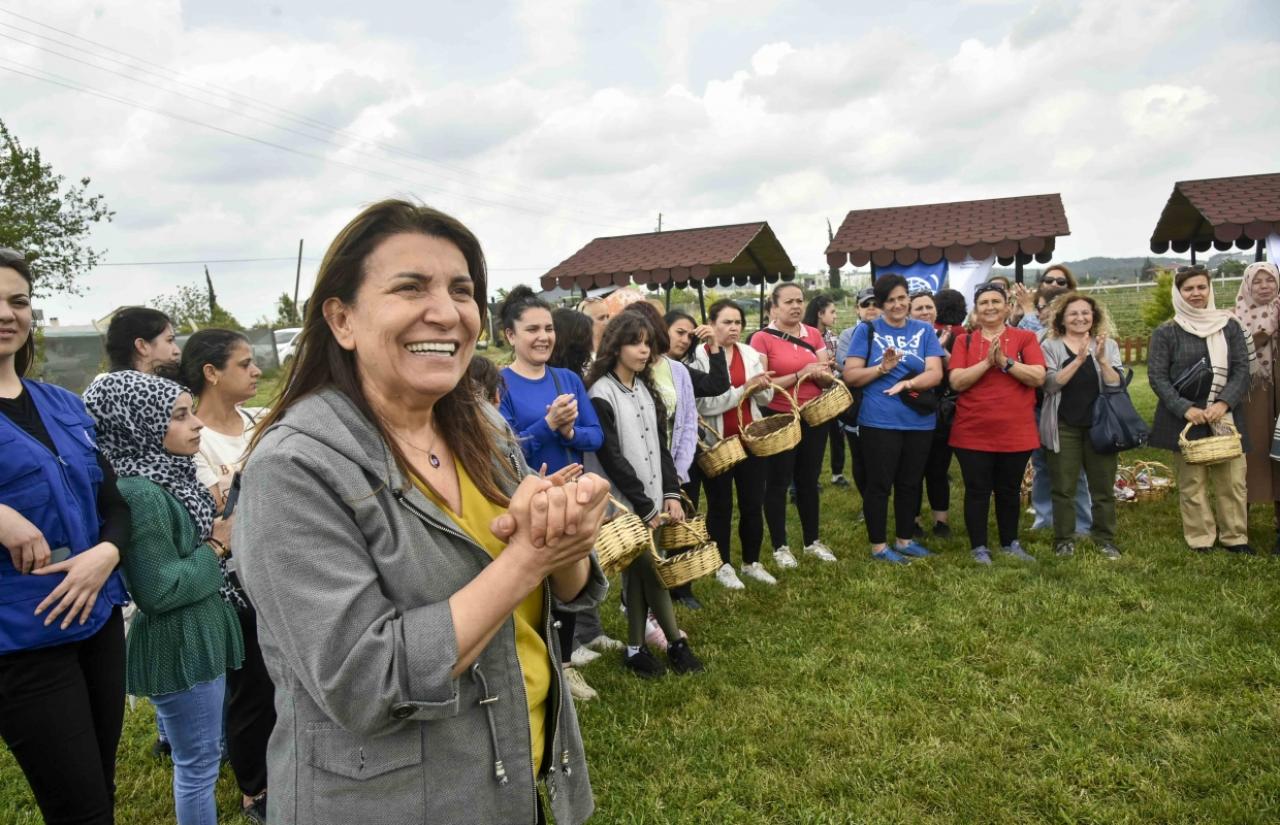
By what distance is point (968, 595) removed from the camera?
17.4ft

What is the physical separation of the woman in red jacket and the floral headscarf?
1.85 meters

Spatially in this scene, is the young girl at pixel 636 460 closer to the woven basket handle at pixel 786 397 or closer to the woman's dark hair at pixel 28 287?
the woven basket handle at pixel 786 397

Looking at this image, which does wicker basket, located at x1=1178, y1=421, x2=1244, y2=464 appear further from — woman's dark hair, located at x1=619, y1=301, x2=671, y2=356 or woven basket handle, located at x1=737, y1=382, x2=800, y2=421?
A: woman's dark hair, located at x1=619, y1=301, x2=671, y2=356

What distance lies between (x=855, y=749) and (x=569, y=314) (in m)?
2.98

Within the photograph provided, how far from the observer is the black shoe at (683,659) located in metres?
4.45

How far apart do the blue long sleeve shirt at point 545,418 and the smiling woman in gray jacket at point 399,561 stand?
2.59m

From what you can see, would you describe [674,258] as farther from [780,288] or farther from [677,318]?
[677,318]

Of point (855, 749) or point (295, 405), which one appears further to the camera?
point (855, 749)

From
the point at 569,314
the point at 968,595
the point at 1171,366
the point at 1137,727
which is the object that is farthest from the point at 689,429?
the point at 1171,366

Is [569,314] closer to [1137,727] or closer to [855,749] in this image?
[855,749]

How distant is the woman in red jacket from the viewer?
585 cm

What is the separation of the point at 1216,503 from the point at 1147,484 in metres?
1.51

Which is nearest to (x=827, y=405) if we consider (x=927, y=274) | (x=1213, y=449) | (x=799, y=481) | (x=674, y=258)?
(x=799, y=481)

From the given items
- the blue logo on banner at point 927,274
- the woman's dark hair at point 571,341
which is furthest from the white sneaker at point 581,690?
the blue logo on banner at point 927,274
